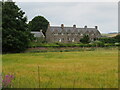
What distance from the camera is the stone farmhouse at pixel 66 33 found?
6812 cm

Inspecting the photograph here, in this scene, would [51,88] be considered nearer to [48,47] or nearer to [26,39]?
[26,39]

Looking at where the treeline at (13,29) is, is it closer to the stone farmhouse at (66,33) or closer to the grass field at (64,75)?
the grass field at (64,75)

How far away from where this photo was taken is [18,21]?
32.7 meters

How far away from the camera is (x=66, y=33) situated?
232 feet

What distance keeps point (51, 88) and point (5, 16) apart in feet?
89.7

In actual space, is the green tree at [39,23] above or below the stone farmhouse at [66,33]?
above

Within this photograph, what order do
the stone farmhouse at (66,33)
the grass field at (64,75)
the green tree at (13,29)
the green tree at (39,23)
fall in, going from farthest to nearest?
the green tree at (39,23), the stone farmhouse at (66,33), the green tree at (13,29), the grass field at (64,75)

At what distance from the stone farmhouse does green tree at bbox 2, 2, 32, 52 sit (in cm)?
3374

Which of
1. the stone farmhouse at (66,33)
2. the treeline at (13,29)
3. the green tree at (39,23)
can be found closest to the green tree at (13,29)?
the treeline at (13,29)

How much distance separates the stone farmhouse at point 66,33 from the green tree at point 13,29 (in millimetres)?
33741

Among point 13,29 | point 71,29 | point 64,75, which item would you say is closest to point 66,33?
point 71,29

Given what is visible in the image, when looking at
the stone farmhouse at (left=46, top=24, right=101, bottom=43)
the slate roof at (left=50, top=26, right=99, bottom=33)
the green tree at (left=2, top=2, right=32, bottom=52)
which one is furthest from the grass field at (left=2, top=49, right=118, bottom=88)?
the slate roof at (left=50, top=26, right=99, bottom=33)

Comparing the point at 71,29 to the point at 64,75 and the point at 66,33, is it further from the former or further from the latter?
the point at 64,75

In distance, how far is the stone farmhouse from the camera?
224 feet
